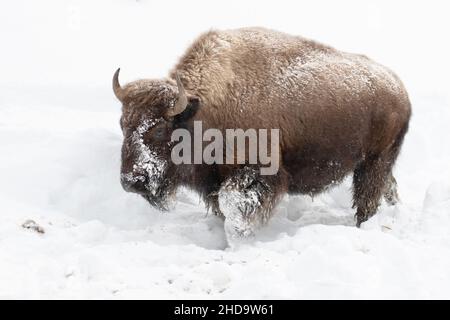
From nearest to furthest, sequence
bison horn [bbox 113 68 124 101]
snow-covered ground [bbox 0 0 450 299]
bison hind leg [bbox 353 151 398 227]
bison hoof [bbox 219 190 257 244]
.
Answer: snow-covered ground [bbox 0 0 450 299] → bison horn [bbox 113 68 124 101] → bison hoof [bbox 219 190 257 244] → bison hind leg [bbox 353 151 398 227]

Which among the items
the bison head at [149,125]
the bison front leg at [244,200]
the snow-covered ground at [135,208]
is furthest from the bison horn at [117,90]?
the bison front leg at [244,200]

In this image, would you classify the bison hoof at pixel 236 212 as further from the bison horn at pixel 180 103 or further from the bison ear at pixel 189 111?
the bison horn at pixel 180 103

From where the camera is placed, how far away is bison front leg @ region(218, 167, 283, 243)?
5.60 meters

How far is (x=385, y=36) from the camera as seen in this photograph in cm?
1485

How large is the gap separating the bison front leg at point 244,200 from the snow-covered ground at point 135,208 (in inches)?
8.9

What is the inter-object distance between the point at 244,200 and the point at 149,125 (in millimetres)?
1270

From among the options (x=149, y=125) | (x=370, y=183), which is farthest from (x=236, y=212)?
(x=370, y=183)

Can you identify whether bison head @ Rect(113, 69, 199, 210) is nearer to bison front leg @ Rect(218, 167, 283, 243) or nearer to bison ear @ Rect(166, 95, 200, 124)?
bison ear @ Rect(166, 95, 200, 124)

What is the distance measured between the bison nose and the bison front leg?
34.9 inches

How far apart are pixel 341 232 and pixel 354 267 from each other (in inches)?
29.8

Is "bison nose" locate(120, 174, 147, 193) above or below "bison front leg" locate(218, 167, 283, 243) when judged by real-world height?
above

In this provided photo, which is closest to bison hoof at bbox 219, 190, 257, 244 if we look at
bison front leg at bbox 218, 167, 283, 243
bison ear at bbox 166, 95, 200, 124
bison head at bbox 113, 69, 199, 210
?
bison front leg at bbox 218, 167, 283, 243

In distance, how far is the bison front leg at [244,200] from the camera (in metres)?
5.60

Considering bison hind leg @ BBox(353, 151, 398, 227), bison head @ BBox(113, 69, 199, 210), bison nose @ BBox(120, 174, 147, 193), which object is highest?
bison head @ BBox(113, 69, 199, 210)
